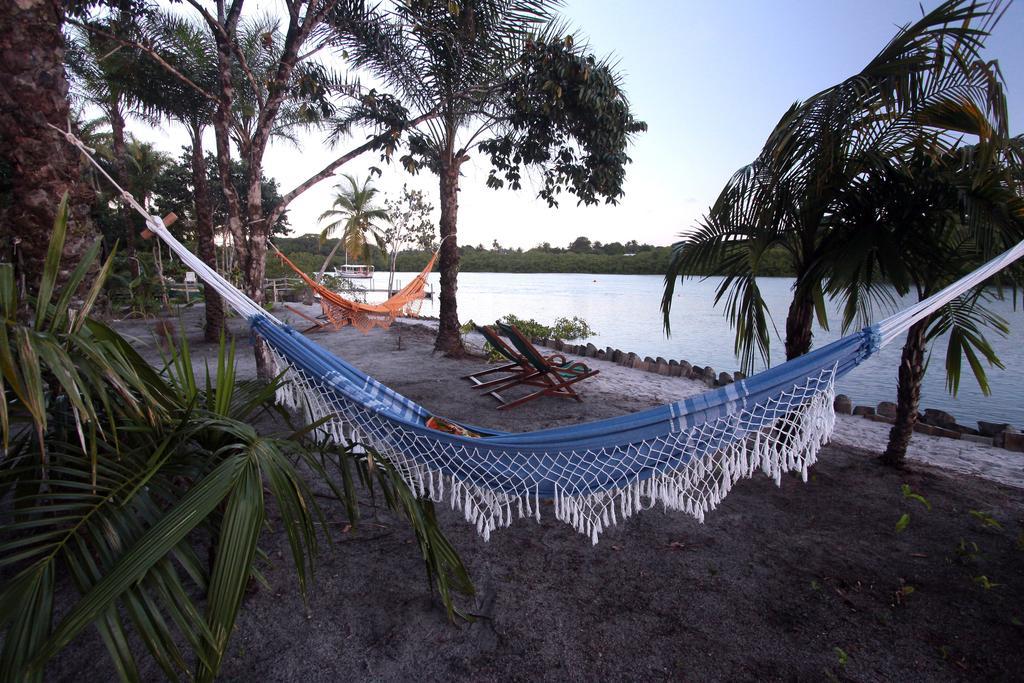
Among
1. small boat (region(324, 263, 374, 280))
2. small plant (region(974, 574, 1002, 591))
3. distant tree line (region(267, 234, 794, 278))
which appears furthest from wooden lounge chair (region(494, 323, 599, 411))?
distant tree line (region(267, 234, 794, 278))

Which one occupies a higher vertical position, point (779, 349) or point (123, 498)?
point (123, 498)

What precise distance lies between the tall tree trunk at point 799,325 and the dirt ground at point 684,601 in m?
0.71

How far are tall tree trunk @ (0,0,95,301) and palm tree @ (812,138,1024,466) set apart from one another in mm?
3030

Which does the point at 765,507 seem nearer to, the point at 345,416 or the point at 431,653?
the point at 431,653

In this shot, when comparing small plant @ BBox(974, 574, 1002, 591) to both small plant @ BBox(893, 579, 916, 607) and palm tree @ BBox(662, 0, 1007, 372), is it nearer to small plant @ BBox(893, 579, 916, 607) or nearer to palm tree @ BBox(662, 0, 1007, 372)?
small plant @ BBox(893, 579, 916, 607)

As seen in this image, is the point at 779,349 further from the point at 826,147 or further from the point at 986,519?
the point at 826,147

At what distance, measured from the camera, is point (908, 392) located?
8.32 ft

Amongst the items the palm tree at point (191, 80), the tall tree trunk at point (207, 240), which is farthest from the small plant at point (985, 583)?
the tall tree trunk at point (207, 240)

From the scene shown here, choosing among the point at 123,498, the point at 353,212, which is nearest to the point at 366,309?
the point at 123,498

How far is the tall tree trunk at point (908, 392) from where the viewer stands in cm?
249

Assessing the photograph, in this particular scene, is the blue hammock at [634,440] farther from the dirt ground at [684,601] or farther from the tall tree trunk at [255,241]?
the tall tree trunk at [255,241]

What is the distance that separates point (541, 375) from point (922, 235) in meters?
2.57

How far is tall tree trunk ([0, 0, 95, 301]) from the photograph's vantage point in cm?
167

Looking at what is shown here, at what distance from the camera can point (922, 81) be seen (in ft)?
6.42
